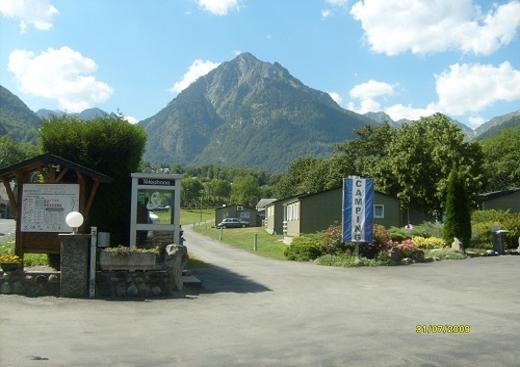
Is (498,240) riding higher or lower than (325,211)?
lower

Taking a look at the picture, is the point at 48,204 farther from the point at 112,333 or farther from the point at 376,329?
the point at 376,329

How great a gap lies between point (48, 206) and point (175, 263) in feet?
13.7

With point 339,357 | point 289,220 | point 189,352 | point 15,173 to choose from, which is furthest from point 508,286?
point 289,220

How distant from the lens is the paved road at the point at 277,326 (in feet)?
23.6

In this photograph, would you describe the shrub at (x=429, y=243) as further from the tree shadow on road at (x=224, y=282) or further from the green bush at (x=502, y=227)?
the tree shadow on road at (x=224, y=282)

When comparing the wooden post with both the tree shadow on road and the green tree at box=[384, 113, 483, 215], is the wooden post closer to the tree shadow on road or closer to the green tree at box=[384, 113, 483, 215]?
the tree shadow on road

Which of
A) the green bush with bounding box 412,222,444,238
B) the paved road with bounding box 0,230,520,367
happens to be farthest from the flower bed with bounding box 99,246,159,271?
the green bush with bounding box 412,222,444,238

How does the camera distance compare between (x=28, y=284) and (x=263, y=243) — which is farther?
(x=263, y=243)

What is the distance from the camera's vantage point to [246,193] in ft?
423

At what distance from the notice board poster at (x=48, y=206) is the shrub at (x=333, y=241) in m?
→ 11.6

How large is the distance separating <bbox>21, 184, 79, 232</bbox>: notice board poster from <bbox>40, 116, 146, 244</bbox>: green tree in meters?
2.15

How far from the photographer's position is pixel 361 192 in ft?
74.6

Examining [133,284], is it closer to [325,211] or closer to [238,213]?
[325,211]

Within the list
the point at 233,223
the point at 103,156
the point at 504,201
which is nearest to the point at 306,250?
the point at 103,156
